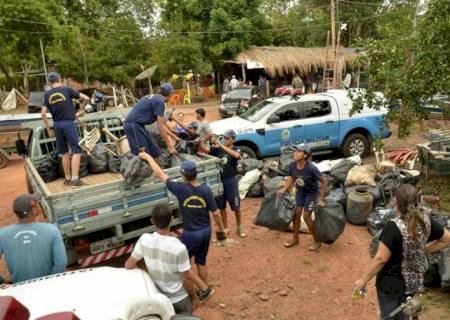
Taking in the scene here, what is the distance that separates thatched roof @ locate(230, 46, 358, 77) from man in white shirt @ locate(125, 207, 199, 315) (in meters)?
22.0

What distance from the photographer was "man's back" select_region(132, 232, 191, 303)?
3477mm

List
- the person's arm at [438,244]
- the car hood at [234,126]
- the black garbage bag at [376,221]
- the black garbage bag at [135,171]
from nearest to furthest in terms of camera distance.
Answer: the person's arm at [438,244]
the black garbage bag at [135,171]
the black garbage bag at [376,221]
the car hood at [234,126]

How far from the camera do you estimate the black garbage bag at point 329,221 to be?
5.69 metres

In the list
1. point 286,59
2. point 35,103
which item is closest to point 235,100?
point 35,103

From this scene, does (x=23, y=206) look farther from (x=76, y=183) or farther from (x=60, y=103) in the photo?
(x=60, y=103)

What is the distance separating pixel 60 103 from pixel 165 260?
3346 millimetres

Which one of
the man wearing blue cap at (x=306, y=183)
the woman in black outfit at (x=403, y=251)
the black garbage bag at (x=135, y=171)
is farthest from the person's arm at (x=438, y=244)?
the black garbage bag at (x=135, y=171)

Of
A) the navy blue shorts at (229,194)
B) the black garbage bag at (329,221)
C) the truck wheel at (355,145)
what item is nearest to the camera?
the black garbage bag at (329,221)

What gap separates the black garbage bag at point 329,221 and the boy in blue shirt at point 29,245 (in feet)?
11.7

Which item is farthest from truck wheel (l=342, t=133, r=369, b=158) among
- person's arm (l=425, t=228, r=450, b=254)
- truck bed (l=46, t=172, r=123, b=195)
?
person's arm (l=425, t=228, r=450, b=254)

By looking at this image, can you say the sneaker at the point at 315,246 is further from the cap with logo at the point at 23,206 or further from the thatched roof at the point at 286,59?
the thatched roof at the point at 286,59

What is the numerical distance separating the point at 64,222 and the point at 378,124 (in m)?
8.49

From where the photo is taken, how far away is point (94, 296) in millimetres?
2941

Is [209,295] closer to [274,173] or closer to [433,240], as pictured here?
[433,240]
